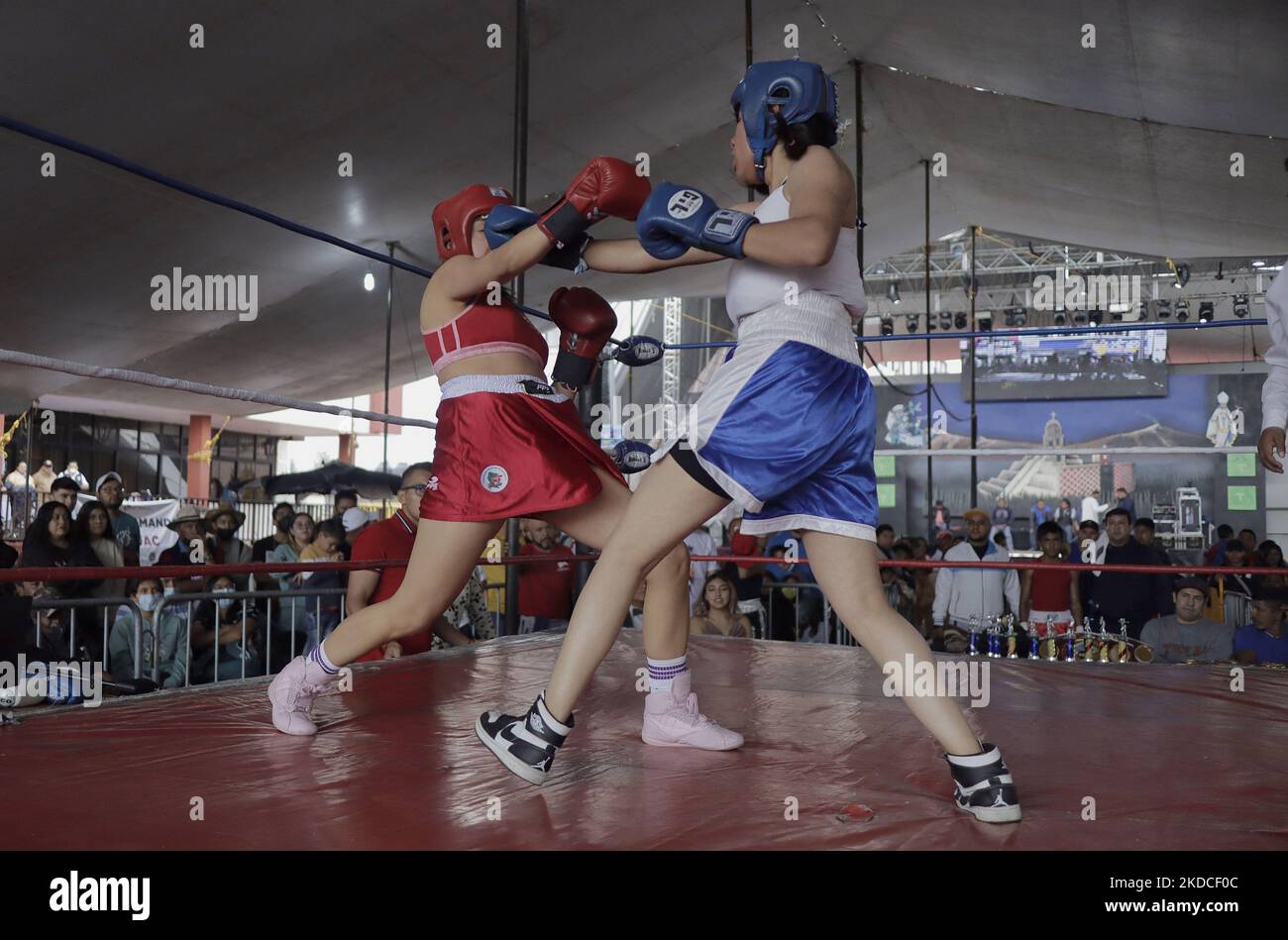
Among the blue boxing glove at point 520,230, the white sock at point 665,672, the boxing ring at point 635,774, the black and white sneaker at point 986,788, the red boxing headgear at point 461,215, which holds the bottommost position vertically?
the boxing ring at point 635,774

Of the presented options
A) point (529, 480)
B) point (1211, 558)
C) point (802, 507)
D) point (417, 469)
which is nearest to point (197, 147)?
point (417, 469)

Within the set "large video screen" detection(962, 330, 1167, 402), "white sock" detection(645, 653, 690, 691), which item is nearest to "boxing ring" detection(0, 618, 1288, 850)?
"white sock" detection(645, 653, 690, 691)

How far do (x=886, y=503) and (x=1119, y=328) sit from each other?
10.9m

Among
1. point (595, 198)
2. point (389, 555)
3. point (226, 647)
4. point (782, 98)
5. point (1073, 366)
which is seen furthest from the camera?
point (1073, 366)

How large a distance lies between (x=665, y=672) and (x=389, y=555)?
4.20ft

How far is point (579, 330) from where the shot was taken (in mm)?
1771

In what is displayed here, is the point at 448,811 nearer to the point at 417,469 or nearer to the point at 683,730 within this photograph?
the point at 683,730

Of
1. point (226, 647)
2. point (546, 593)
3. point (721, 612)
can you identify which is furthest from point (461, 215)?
point (546, 593)

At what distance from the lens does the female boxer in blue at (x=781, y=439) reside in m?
1.27

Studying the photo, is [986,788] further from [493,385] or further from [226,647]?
[226,647]

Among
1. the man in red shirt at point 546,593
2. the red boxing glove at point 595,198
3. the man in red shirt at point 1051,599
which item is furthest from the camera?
the man in red shirt at point 1051,599

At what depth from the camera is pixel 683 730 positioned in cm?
164

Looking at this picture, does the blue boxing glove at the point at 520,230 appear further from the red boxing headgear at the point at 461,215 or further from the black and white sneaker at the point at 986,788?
the black and white sneaker at the point at 986,788

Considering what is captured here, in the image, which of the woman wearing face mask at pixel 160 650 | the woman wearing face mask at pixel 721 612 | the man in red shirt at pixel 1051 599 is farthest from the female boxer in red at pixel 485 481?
the man in red shirt at pixel 1051 599
